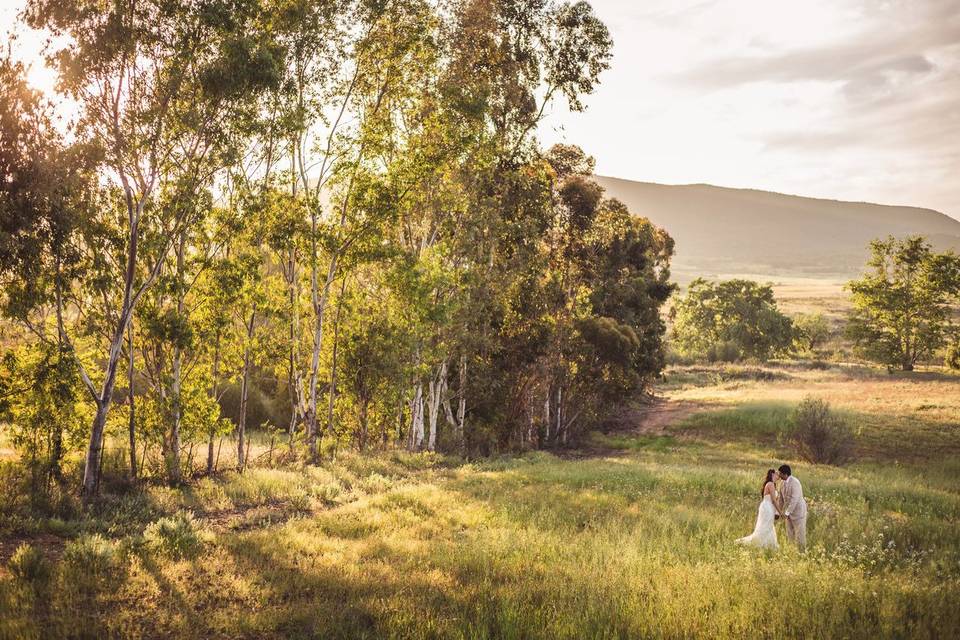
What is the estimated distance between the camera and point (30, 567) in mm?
8047

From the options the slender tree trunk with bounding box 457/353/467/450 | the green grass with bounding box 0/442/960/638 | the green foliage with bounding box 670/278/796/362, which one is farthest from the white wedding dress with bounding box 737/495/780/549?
the green foliage with bounding box 670/278/796/362

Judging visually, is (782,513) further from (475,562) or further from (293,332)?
(293,332)

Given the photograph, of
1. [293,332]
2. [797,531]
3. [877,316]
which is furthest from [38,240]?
[877,316]

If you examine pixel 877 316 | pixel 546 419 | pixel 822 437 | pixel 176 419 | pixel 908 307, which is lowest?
pixel 546 419

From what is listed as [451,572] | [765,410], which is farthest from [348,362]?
[765,410]

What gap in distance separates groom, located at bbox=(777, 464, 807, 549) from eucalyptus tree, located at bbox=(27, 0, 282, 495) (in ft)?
50.2

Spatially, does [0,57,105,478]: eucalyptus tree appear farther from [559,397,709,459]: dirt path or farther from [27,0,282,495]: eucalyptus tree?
[559,397,709,459]: dirt path

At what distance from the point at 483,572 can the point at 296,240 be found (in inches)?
589

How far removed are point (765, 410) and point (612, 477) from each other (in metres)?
27.5

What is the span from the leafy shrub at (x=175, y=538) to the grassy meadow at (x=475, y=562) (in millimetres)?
48

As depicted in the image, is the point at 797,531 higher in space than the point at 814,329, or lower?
lower

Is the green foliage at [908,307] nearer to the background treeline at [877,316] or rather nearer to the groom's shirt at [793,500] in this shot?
the background treeline at [877,316]

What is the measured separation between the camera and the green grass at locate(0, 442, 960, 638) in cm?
687

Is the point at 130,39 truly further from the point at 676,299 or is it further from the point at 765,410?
the point at 676,299
